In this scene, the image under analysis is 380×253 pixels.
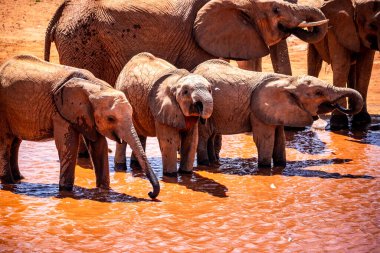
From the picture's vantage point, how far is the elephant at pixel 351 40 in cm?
1198

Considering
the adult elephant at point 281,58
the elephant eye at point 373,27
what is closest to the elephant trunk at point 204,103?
the elephant eye at point 373,27

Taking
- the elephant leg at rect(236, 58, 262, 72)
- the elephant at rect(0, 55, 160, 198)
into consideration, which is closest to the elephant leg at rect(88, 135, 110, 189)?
the elephant at rect(0, 55, 160, 198)

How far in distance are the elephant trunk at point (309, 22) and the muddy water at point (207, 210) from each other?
1.69m

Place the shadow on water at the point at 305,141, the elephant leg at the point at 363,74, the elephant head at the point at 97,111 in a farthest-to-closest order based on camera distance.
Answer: the elephant leg at the point at 363,74 < the shadow on water at the point at 305,141 < the elephant head at the point at 97,111

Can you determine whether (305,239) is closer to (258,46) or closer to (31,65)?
(31,65)

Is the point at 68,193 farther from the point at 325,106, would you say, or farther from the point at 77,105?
the point at 325,106

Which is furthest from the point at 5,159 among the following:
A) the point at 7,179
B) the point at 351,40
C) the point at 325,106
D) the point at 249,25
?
the point at 351,40

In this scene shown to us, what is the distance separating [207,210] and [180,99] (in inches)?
63.5

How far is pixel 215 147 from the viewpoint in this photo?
10.0m

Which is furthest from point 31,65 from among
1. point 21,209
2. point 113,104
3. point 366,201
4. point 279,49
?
point 279,49

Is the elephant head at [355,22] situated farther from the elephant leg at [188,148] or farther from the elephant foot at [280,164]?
the elephant leg at [188,148]

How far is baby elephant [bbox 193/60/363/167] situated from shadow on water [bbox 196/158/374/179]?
0.68 feet

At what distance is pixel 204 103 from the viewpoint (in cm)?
787

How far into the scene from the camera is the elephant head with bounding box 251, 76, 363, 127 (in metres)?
9.12
